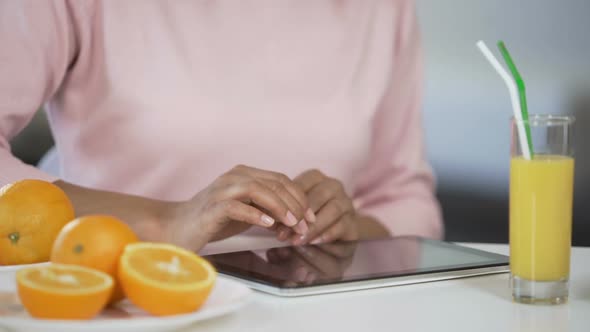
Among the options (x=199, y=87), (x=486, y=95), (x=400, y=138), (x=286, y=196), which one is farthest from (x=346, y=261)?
(x=486, y=95)

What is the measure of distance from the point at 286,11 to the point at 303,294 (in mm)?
879

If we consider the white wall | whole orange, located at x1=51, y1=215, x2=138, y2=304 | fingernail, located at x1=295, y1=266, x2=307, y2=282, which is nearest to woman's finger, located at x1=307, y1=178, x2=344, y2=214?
fingernail, located at x1=295, y1=266, x2=307, y2=282

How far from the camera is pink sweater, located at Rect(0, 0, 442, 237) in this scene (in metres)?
1.52

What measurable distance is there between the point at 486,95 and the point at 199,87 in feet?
3.82

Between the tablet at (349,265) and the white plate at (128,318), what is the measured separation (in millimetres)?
95

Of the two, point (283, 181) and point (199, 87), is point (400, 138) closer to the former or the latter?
point (199, 87)

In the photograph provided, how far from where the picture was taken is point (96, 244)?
811 mm

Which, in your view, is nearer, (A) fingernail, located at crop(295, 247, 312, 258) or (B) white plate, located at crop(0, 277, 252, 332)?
(B) white plate, located at crop(0, 277, 252, 332)

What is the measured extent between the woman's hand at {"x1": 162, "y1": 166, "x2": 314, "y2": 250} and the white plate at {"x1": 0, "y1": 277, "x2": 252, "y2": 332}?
0.86 ft

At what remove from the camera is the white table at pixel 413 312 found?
817 millimetres

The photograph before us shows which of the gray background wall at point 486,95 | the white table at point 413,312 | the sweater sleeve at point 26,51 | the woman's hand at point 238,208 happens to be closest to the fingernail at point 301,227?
the woman's hand at point 238,208

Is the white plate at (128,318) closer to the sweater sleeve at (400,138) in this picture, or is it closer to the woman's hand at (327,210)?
the woman's hand at (327,210)

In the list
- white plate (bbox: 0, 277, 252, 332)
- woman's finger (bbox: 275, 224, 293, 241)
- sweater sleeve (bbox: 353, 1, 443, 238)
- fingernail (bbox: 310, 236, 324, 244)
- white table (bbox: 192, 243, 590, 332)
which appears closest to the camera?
white plate (bbox: 0, 277, 252, 332)

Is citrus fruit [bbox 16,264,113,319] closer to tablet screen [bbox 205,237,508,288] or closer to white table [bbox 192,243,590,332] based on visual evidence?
white table [bbox 192,243,590,332]
